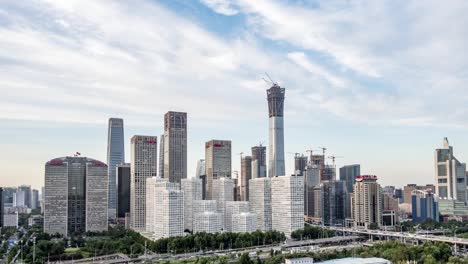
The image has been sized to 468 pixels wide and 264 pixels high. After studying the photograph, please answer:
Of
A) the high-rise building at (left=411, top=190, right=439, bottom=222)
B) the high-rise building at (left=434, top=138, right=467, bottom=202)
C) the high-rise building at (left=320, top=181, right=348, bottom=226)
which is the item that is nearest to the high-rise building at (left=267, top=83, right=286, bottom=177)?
the high-rise building at (left=320, top=181, right=348, bottom=226)

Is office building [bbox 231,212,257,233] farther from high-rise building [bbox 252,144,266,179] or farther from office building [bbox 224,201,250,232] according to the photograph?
high-rise building [bbox 252,144,266,179]

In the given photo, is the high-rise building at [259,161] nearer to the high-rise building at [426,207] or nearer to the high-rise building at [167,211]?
the high-rise building at [426,207]

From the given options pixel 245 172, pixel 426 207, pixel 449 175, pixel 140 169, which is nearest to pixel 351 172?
pixel 449 175

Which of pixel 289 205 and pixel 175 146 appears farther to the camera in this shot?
pixel 175 146

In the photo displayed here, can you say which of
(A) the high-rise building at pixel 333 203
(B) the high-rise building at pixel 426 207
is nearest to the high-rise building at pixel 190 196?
(A) the high-rise building at pixel 333 203

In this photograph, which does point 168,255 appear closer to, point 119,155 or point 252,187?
point 252,187

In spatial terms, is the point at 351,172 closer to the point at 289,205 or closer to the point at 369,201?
the point at 369,201

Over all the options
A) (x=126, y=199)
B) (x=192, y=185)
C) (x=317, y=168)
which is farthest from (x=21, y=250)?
(x=317, y=168)
